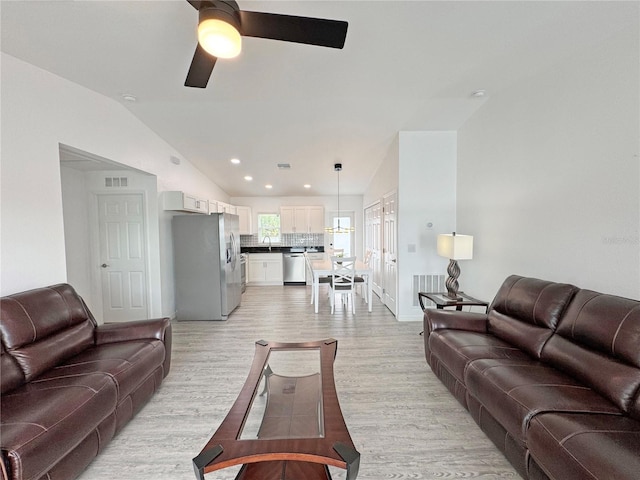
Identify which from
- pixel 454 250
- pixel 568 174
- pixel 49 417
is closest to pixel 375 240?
pixel 454 250

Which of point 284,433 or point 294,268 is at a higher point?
point 294,268

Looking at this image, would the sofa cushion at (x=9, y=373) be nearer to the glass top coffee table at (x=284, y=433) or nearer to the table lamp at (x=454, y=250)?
the glass top coffee table at (x=284, y=433)

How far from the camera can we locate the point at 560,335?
1938mm

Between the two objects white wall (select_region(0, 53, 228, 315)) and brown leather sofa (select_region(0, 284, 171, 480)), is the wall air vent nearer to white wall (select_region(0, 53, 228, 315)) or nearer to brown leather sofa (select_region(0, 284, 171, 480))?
white wall (select_region(0, 53, 228, 315))

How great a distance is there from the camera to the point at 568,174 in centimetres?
233

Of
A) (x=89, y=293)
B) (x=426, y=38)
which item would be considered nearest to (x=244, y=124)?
(x=426, y=38)

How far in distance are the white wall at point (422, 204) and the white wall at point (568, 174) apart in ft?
2.07

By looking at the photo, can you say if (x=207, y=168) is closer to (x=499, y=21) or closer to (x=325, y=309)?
(x=325, y=309)

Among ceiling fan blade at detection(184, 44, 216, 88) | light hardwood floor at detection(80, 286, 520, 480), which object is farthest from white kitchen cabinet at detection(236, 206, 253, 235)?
ceiling fan blade at detection(184, 44, 216, 88)

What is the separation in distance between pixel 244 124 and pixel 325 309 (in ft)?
10.7

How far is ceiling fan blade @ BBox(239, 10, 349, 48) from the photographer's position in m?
1.53

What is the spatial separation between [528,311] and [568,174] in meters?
1.20

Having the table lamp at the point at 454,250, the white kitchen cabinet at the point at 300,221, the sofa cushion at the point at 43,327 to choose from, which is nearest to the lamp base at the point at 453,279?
the table lamp at the point at 454,250

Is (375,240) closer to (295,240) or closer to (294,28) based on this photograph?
(295,240)
